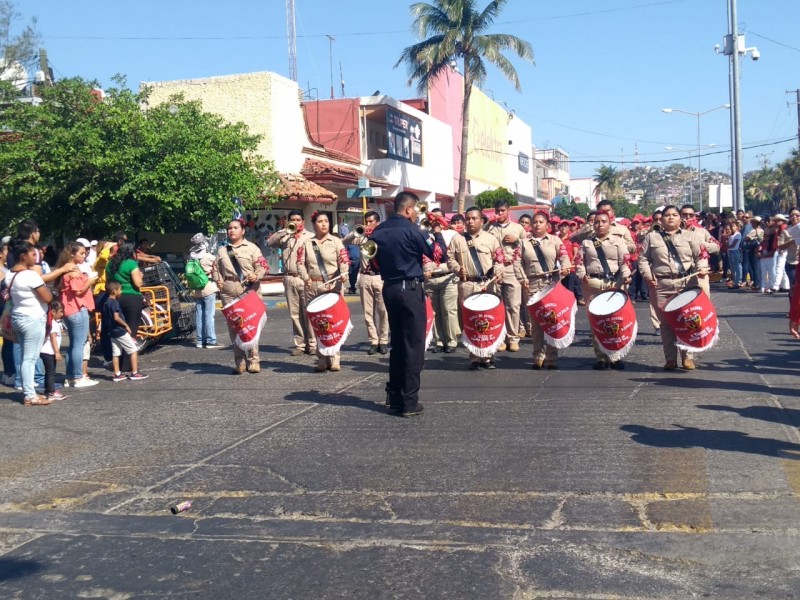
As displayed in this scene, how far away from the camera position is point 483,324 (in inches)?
395

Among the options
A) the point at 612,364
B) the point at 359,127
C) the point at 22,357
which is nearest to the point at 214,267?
the point at 22,357

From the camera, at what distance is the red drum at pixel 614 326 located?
962 cm

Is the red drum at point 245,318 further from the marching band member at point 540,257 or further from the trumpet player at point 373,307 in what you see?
the marching band member at point 540,257

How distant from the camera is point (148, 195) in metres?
18.9

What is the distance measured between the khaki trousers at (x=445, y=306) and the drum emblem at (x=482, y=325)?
71.0 inches

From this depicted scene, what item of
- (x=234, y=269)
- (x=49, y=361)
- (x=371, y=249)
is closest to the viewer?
(x=371, y=249)

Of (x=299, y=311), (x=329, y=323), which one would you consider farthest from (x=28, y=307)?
(x=299, y=311)

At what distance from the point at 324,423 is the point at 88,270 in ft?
14.6

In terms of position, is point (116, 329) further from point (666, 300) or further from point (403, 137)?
point (403, 137)

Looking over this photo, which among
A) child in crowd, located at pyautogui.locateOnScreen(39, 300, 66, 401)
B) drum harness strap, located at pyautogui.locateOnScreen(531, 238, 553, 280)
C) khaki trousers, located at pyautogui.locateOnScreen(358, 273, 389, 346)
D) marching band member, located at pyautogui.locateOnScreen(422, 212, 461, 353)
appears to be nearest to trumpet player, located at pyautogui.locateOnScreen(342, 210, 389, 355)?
khaki trousers, located at pyautogui.locateOnScreen(358, 273, 389, 346)

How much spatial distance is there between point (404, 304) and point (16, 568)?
418cm

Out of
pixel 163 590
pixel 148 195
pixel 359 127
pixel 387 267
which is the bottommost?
pixel 163 590

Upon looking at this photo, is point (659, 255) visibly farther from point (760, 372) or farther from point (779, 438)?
point (779, 438)

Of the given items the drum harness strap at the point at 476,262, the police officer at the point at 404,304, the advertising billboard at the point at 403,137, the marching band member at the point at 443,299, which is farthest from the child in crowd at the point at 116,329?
the advertising billboard at the point at 403,137
